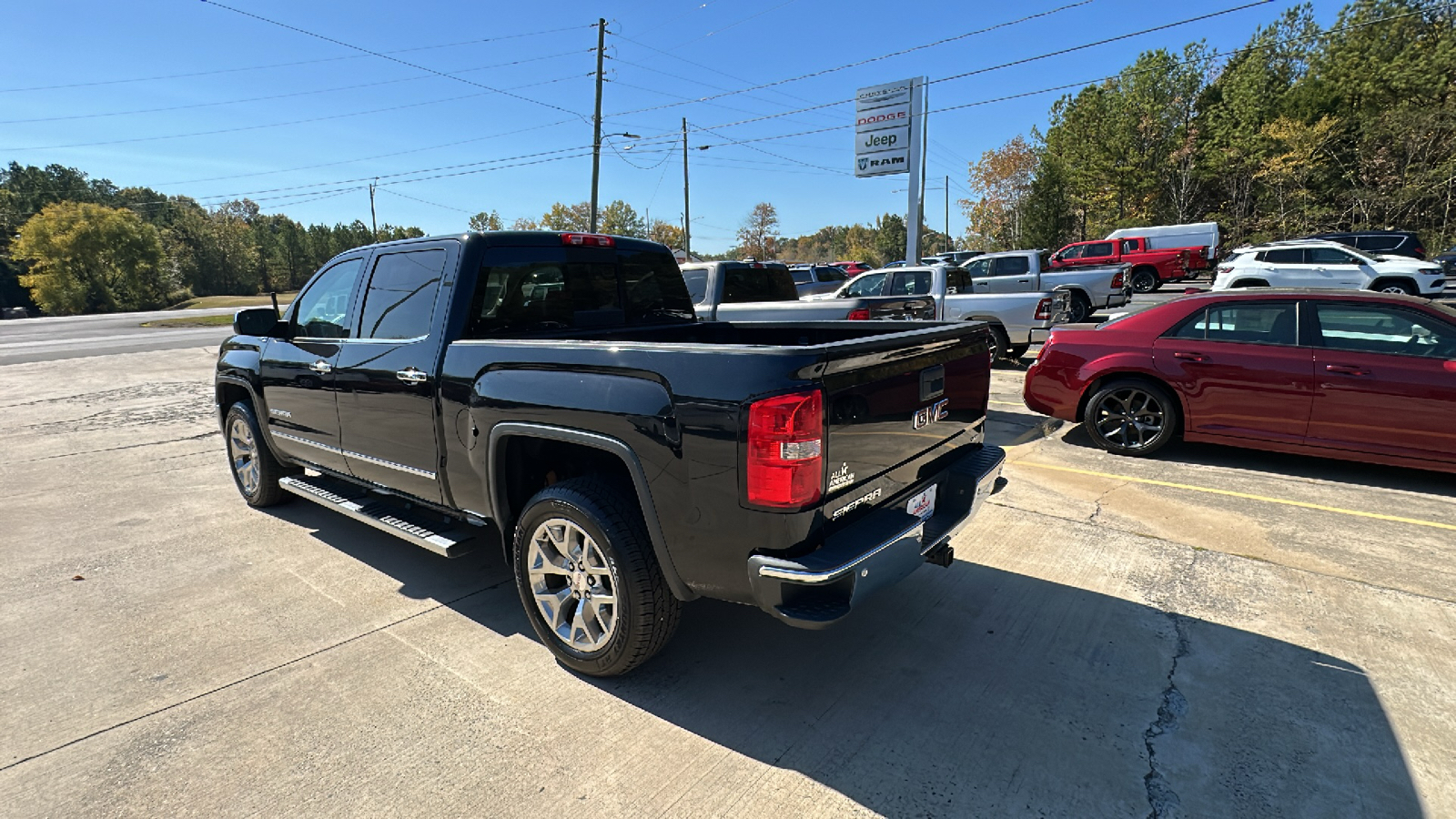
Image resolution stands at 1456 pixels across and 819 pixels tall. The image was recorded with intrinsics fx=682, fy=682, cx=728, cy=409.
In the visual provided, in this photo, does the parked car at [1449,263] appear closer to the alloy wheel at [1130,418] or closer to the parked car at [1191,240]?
the parked car at [1191,240]

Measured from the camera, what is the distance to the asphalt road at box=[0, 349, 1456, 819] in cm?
231

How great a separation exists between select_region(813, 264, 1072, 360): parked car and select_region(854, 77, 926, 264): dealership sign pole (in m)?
17.5

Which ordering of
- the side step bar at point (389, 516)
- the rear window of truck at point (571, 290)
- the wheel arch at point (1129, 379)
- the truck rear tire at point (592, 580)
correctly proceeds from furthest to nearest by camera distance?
the wheel arch at point (1129, 379), the rear window of truck at point (571, 290), the side step bar at point (389, 516), the truck rear tire at point (592, 580)

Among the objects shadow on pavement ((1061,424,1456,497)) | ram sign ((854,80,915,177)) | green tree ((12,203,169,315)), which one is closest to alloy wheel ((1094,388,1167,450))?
shadow on pavement ((1061,424,1456,497))

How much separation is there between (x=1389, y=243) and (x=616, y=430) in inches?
1077

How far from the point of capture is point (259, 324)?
15.3ft

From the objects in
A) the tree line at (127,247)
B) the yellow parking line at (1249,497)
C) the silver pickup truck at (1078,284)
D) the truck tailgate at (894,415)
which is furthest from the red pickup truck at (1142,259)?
the tree line at (127,247)

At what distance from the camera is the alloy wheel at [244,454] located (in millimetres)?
5270

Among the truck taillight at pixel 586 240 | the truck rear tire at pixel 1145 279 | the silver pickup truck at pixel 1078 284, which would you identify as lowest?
the truck taillight at pixel 586 240

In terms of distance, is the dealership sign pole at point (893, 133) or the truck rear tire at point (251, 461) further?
the dealership sign pole at point (893, 133)

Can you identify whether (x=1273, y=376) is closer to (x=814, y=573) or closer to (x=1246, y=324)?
(x=1246, y=324)

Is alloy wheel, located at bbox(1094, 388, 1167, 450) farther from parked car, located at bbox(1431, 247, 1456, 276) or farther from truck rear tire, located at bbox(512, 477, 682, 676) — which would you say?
parked car, located at bbox(1431, 247, 1456, 276)

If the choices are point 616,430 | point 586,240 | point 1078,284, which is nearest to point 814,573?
point 616,430

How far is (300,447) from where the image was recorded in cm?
461
